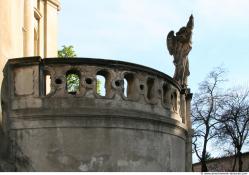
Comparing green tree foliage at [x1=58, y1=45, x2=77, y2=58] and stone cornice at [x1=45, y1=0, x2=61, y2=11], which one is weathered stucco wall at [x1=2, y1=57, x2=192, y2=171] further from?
green tree foliage at [x1=58, y1=45, x2=77, y2=58]

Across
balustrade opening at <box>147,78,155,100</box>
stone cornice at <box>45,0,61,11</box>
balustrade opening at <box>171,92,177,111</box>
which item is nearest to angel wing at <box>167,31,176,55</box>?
balustrade opening at <box>171,92,177,111</box>

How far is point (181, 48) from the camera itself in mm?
16578

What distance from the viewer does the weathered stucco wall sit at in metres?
12.6

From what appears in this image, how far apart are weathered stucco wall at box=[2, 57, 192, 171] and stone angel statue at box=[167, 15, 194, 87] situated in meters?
2.80

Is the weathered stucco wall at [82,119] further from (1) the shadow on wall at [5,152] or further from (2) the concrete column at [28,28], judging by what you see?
(2) the concrete column at [28,28]

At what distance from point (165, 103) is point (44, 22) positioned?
33.2 feet

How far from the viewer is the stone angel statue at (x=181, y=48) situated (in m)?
16.5

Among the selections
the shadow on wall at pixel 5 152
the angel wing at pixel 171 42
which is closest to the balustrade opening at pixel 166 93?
the angel wing at pixel 171 42

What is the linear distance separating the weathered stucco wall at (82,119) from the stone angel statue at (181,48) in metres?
2.80

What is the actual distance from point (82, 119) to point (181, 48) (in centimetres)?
493

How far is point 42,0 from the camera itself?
2320 cm

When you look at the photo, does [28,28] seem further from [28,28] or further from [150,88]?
[150,88]

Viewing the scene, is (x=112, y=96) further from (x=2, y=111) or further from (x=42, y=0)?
Answer: (x=42, y=0)

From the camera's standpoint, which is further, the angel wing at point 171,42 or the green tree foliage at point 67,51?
the green tree foliage at point 67,51
